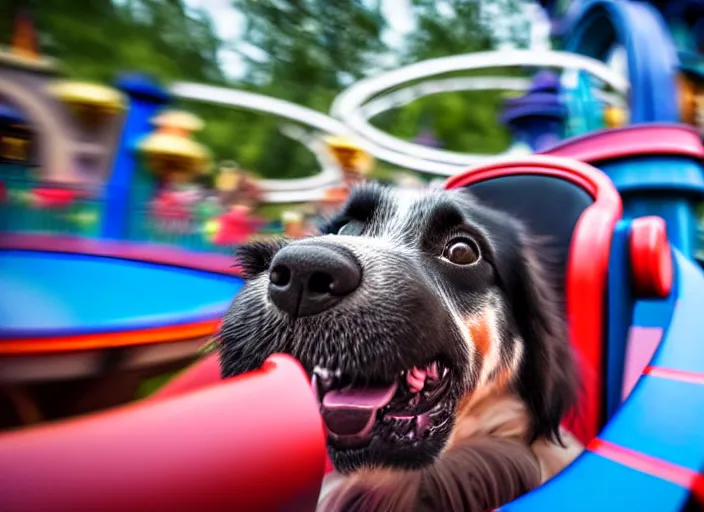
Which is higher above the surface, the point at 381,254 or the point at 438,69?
the point at 438,69

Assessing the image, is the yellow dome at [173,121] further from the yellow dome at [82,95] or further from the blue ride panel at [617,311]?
the blue ride panel at [617,311]

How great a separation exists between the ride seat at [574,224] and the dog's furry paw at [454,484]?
16 centimetres

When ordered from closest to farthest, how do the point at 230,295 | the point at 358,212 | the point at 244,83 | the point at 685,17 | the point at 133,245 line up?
1. the point at 358,212
2. the point at 230,295
3. the point at 133,245
4. the point at 685,17
5. the point at 244,83

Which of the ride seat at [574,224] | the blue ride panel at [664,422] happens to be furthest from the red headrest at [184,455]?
the ride seat at [574,224]

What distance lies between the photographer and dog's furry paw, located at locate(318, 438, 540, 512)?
2.41ft

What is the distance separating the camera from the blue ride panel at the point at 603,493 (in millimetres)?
611

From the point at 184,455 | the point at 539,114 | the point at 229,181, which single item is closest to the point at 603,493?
the point at 184,455

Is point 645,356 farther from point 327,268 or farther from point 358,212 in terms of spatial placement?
point 327,268

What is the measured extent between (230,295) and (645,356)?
64.4 inches

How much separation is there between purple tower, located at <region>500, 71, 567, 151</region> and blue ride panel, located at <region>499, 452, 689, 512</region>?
9.30 ft

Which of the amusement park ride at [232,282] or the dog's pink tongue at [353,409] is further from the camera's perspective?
the dog's pink tongue at [353,409]

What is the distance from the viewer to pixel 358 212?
0.90 meters

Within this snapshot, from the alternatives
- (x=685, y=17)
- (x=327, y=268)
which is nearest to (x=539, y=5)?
(x=685, y=17)

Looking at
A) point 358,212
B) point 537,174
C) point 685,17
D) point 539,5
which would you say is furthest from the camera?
point 539,5
